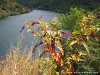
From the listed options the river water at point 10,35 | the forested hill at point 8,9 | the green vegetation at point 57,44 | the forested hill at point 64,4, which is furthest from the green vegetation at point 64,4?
the green vegetation at point 57,44

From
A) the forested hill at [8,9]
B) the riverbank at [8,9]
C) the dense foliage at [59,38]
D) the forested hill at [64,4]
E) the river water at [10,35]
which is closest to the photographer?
the dense foliage at [59,38]

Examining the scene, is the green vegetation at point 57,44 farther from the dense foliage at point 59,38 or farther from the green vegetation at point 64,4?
the green vegetation at point 64,4

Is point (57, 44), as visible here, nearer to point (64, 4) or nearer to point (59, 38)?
point (59, 38)

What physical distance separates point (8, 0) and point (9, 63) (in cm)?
11190

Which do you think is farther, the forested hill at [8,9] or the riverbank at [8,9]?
the forested hill at [8,9]

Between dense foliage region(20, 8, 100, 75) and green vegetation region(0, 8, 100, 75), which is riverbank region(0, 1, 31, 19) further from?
dense foliage region(20, 8, 100, 75)

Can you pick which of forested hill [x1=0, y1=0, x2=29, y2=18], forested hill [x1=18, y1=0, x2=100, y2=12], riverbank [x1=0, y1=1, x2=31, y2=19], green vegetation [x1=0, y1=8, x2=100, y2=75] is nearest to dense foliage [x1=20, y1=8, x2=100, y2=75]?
green vegetation [x1=0, y1=8, x2=100, y2=75]

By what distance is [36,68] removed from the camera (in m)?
5.81

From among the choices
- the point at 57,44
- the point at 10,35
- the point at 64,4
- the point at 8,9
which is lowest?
the point at 64,4

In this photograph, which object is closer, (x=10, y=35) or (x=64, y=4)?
(x=10, y=35)

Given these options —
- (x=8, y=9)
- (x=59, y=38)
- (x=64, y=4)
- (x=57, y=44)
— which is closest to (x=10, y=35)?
(x=59, y=38)

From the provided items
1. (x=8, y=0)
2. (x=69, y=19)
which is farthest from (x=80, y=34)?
(x=8, y=0)

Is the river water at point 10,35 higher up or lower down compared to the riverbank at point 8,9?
higher up

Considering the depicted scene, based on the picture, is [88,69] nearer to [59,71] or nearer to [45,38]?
[59,71]
